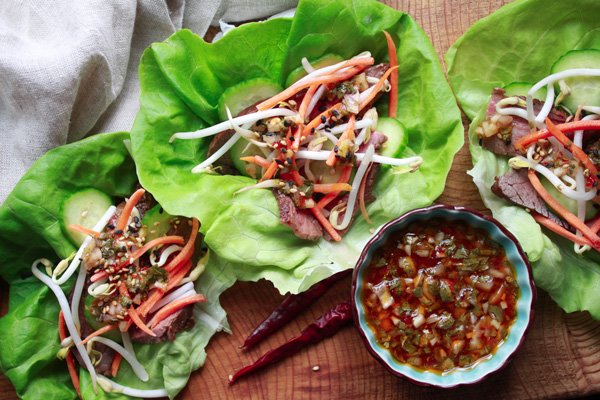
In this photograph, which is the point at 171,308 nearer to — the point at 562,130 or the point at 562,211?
the point at 562,211

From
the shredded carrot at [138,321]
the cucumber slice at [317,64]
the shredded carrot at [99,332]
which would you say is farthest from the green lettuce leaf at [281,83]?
the shredded carrot at [99,332]

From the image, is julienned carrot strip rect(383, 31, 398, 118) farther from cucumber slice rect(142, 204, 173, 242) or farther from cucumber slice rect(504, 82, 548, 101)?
cucumber slice rect(142, 204, 173, 242)

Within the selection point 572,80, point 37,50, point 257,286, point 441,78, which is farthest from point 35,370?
point 572,80

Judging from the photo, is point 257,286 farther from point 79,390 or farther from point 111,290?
point 79,390

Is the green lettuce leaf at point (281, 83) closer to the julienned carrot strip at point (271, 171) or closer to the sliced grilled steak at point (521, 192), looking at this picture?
the julienned carrot strip at point (271, 171)

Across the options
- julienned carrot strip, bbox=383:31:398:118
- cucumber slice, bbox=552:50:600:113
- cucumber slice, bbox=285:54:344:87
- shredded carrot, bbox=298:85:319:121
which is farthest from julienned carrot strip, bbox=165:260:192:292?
cucumber slice, bbox=552:50:600:113

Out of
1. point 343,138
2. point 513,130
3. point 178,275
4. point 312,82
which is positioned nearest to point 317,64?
point 312,82
